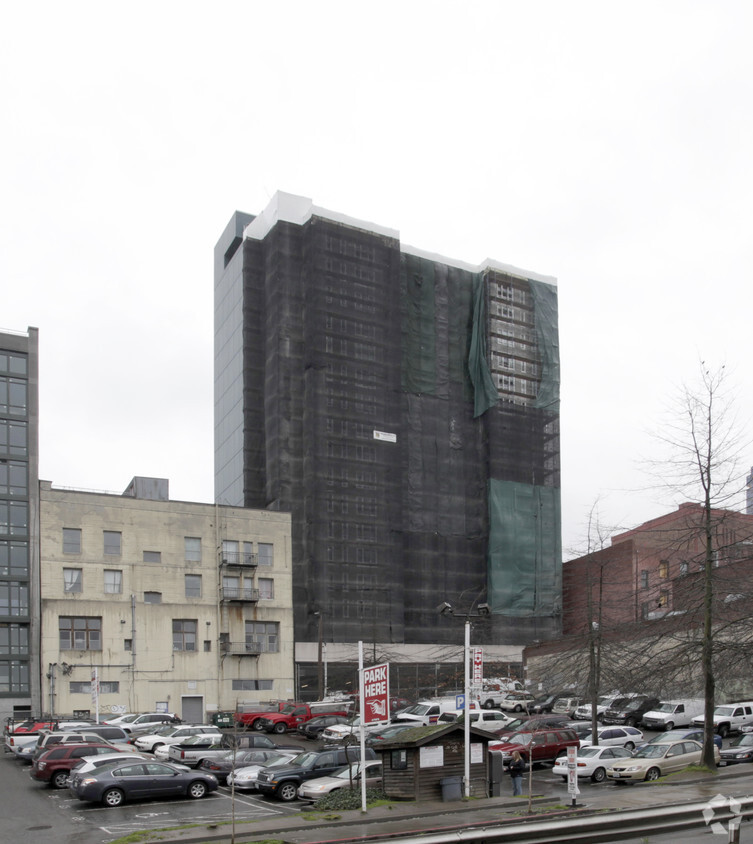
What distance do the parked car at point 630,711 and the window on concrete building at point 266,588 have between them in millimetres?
30836

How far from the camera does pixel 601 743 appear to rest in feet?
145

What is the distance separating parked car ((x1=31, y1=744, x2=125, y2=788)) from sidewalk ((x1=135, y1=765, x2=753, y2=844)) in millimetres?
9866

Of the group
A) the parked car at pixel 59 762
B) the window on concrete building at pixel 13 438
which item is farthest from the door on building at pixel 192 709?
the parked car at pixel 59 762

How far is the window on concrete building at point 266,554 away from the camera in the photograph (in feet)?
256

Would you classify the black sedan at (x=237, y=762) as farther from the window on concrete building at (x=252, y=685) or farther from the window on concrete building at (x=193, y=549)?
the window on concrete building at (x=252, y=685)

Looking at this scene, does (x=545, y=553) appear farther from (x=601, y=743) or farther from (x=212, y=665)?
(x=601, y=743)

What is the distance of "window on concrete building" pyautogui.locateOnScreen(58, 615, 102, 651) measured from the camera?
68562 millimetres

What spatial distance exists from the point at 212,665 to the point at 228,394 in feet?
165

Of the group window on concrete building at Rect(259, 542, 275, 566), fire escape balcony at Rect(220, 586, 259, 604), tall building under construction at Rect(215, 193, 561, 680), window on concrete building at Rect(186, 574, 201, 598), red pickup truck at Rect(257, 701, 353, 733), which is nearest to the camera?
red pickup truck at Rect(257, 701, 353, 733)

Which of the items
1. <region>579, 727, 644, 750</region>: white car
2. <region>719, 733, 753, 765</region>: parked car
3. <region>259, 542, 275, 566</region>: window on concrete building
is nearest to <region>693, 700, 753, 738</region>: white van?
<region>579, 727, 644, 750</region>: white car

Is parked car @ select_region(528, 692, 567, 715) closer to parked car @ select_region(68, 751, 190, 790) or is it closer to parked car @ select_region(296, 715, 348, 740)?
parked car @ select_region(296, 715, 348, 740)

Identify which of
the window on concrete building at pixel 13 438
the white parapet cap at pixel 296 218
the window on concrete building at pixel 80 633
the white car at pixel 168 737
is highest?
the white parapet cap at pixel 296 218

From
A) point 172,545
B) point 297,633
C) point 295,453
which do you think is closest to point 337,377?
point 295,453

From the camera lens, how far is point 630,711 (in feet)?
180
